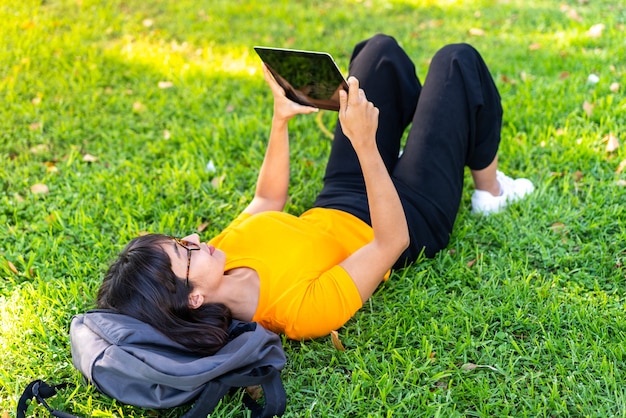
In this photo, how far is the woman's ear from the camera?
2.34m

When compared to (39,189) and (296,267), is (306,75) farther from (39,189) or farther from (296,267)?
(39,189)

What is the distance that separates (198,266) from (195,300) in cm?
→ 13

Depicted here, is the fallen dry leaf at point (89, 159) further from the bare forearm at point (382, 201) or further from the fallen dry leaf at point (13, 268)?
the bare forearm at point (382, 201)

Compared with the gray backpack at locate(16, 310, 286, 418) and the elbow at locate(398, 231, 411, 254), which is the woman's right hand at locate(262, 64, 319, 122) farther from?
the gray backpack at locate(16, 310, 286, 418)

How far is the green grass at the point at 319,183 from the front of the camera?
7.91ft

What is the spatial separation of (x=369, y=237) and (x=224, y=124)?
1985mm

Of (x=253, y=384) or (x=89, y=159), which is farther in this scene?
(x=89, y=159)

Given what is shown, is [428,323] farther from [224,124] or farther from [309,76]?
[224,124]

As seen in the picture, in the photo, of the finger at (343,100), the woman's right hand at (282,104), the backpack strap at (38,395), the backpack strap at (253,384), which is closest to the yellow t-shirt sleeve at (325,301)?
the backpack strap at (253,384)

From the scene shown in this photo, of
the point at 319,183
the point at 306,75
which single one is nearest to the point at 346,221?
the point at 306,75

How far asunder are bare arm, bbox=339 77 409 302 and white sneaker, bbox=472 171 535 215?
92 centimetres

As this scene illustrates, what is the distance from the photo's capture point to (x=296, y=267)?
2.55m

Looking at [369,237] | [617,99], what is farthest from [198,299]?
[617,99]

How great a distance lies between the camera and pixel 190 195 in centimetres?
372
